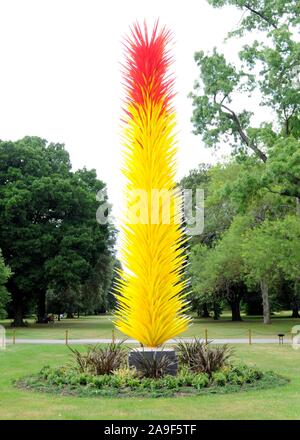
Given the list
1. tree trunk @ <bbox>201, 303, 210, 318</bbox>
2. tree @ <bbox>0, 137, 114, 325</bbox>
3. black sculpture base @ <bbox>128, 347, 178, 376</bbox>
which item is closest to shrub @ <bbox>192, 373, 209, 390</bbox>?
black sculpture base @ <bbox>128, 347, 178, 376</bbox>

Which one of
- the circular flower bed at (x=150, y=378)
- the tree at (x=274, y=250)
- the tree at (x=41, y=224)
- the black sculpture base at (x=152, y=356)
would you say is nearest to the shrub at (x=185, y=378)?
the circular flower bed at (x=150, y=378)

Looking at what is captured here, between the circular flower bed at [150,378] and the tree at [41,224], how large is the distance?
2564 cm

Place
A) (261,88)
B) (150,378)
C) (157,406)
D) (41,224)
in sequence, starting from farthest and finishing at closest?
(41,224) → (261,88) → (150,378) → (157,406)

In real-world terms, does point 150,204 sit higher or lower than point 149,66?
lower

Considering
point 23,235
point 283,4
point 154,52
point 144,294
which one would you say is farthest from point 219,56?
point 23,235

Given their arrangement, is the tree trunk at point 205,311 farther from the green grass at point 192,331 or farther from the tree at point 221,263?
the green grass at point 192,331

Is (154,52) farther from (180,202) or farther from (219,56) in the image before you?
(219,56)

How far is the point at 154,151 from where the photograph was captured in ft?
38.6

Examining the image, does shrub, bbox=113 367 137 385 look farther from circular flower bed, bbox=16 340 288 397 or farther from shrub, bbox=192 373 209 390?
shrub, bbox=192 373 209 390

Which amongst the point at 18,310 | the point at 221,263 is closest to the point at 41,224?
the point at 18,310

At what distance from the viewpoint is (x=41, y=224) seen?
39.8m

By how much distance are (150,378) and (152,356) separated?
1.56 ft

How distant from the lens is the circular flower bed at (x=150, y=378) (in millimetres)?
10672

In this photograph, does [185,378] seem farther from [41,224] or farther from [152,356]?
[41,224]
